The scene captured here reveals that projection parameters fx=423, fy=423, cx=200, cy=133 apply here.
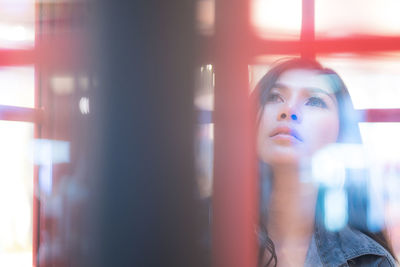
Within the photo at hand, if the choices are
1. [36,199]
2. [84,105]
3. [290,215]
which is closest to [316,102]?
[290,215]

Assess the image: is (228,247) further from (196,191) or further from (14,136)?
(14,136)

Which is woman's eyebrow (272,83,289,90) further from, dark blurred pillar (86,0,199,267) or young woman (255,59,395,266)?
dark blurred pillar (86,0,199,267)

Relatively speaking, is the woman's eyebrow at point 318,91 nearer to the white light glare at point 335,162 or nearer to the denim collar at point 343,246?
the white light glare at point 335,162

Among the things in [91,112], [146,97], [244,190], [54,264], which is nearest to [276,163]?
[244,190]

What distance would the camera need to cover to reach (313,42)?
2.80 ft

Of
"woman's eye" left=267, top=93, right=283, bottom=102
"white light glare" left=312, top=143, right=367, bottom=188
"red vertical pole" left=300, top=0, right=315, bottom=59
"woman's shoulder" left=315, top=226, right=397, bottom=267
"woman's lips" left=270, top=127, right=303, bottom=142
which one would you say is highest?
"red vertical pole" left=300, top=0, right=315, bottom=59

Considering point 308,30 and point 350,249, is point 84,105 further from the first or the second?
point 350,249

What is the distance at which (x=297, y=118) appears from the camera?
859mm

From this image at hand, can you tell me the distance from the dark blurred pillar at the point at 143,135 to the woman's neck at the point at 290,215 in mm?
184

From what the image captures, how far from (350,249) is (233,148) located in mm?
312

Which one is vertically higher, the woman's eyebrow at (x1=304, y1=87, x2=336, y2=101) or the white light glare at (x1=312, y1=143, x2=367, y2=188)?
the woman's eyebrow at (x1=304, y1=87, x2=336, y2=101)

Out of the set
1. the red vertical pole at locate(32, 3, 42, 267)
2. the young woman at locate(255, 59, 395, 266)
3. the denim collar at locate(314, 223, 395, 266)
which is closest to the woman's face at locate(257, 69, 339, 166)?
the young woman at locate(255, 59, 395, 266)

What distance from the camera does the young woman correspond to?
0.84 m

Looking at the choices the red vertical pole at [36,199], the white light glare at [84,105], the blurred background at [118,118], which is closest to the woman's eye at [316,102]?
the blurred background at [118,118]
